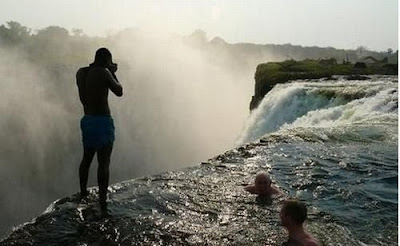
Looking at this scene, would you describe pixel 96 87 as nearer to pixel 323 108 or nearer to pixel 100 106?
pixel 100 106

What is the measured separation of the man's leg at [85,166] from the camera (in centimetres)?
636

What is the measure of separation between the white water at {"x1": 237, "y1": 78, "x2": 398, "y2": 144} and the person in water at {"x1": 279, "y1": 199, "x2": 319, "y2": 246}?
9.95m

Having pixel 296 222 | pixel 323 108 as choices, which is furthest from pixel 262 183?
pixel 323 108

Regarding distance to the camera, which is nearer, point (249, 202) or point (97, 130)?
point (97, 130)

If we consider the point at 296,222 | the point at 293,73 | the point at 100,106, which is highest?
the point at 100,106

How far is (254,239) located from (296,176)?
3485 mm

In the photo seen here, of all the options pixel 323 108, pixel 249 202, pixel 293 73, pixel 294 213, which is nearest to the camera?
pixel 294 213

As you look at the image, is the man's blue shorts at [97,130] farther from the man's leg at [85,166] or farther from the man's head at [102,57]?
the man's head at [102,57]

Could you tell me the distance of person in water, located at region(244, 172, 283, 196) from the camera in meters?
7.21

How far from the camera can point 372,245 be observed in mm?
5762

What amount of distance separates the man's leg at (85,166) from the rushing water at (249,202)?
0.21 metres

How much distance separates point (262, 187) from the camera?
23.8 feet

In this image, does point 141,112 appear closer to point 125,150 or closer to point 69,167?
point 125,150

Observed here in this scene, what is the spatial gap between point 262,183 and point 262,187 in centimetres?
7
